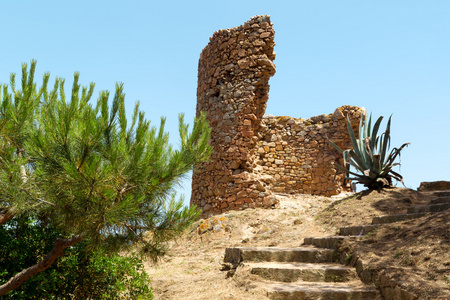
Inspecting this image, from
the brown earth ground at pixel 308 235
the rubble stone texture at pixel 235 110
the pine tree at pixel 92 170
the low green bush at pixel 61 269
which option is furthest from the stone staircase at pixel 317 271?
the rubble stone texture at pixel 235 110

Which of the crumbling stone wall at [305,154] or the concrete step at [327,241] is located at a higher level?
the crumbling stone wall at [305,154]

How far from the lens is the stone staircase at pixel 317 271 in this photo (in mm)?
3934

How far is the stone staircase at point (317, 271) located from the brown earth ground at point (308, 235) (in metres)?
0.14

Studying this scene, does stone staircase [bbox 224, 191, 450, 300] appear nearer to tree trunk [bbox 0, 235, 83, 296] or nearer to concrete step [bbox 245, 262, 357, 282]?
concrete step [bbox 245, 262, 357, 282]

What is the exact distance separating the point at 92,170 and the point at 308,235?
13.5 feet

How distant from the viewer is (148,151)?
4.03m

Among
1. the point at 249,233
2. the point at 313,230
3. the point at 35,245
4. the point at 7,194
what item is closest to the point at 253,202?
the point at 249,233

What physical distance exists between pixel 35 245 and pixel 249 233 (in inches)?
145

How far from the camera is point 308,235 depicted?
6.64 meters

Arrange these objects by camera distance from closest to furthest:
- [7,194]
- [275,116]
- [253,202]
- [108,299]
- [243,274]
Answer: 1. [7,194]
2. [243,274]
3. [108,299]
4. [253,202]
5. [275,116]

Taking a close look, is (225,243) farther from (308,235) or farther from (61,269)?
(61,269)

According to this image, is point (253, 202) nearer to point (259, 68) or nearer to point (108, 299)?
point (259, 68)

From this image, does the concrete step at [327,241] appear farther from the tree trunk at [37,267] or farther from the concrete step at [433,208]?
the tree trunk at [37,267]

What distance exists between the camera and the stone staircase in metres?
3.93
